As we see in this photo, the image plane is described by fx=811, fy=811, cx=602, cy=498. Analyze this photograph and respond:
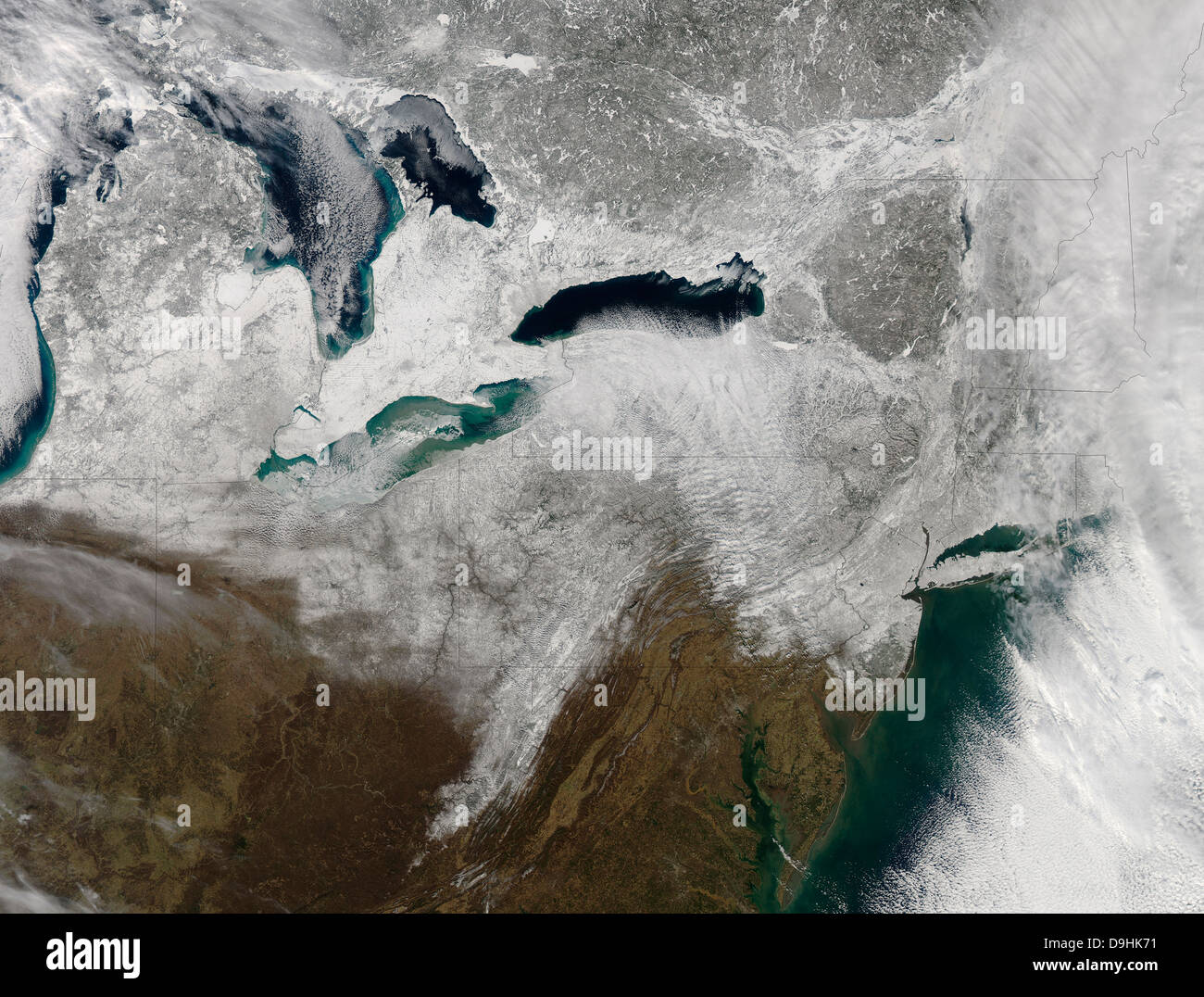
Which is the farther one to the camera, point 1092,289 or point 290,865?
point 1092,289

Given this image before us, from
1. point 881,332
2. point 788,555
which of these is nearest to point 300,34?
point 881,332

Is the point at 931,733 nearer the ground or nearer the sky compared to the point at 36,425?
nearer the ground

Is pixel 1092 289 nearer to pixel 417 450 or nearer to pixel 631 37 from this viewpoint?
pixel 631 37

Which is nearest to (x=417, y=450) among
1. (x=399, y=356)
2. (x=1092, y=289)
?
(x=399, y=356)

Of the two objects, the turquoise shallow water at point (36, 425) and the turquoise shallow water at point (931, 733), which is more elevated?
the turquoise shallow water at point (36, 425)

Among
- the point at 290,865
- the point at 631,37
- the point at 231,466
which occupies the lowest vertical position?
the point at 290,865

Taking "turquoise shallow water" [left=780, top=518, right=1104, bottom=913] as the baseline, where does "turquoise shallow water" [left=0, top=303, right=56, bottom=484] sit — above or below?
above

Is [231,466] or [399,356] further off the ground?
[399,356]

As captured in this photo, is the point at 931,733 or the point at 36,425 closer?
the point at 36,425
